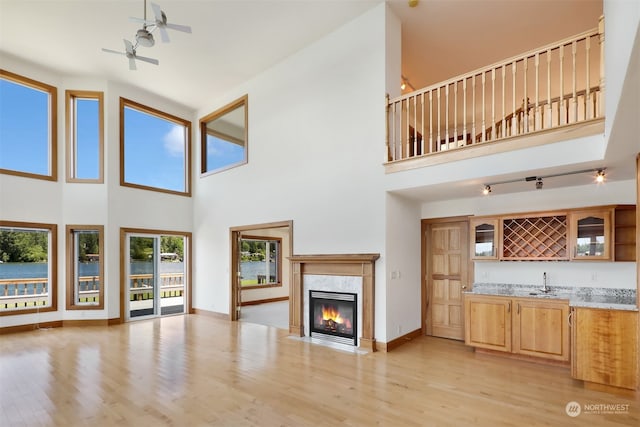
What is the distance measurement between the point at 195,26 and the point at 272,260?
22.7 feet

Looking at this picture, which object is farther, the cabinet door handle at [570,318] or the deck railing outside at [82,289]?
the deck railing outside at [82,289]

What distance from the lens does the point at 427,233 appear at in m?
6.08

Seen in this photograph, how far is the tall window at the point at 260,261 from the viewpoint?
32.7ft

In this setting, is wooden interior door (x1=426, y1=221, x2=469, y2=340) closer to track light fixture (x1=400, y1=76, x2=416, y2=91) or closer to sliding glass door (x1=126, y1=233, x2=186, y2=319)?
track light fixture (x1=400, y1=76, x2=416, y2=91)

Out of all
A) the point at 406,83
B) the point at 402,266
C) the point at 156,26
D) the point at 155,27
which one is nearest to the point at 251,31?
the point at 155,27

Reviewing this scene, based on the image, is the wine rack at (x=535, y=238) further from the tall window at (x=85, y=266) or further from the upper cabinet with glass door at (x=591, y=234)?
the tall window at (x=85, y=266)

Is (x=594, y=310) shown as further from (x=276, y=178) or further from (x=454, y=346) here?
(x=276, y=178)

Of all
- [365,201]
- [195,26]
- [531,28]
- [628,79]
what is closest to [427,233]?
[365,201]

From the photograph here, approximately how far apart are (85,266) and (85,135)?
2820 millimetres

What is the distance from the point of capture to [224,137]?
8.27m

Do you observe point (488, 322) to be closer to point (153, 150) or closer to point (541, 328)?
point (541, 328)

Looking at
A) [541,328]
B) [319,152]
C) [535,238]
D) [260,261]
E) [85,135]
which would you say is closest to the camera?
[541,328]

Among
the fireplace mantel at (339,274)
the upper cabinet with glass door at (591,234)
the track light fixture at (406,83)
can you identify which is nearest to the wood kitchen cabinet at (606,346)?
the upper cabinet with glass door at (591,234)

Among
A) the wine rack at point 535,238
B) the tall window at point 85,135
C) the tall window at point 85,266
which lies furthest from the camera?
the tall window at point 85,135
